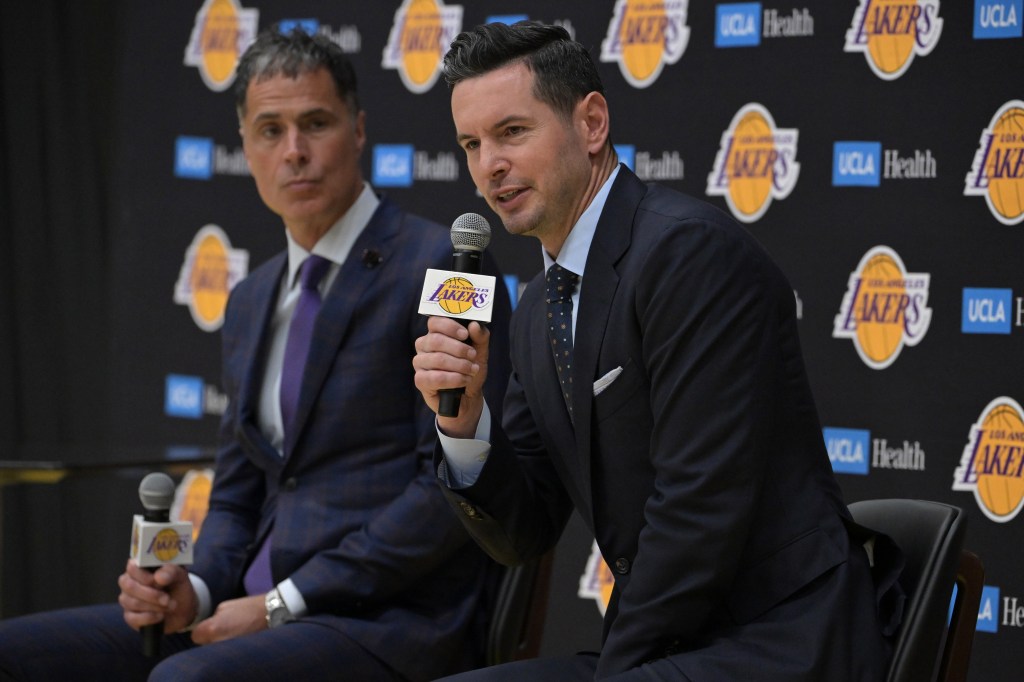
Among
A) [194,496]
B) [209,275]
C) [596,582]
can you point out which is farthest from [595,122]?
[194,496]

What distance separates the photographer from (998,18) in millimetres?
3492

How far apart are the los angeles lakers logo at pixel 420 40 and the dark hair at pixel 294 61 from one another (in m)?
1.63

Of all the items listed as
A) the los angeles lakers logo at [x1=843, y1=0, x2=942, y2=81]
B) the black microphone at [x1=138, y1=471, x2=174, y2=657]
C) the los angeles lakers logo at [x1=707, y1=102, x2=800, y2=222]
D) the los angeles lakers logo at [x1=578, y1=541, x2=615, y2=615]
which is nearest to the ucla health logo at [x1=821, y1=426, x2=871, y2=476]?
the los angeles lakers logo at [x1=707, y1=102, x2=800, y2=222]

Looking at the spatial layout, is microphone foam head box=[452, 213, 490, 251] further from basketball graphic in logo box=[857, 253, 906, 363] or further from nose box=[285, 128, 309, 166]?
basketball graphic in logo box=[857, 253, 906, 363]

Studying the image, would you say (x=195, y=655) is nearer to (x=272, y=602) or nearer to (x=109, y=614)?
(x=272, y=602)

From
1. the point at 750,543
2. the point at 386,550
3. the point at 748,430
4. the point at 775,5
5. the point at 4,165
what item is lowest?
the point at 386,550

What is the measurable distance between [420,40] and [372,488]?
7.98 feet

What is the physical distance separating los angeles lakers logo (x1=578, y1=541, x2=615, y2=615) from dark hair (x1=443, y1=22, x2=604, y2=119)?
94.8 inches

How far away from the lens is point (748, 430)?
1.74 metres

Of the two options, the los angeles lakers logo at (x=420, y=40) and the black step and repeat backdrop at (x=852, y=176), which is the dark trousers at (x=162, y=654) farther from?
the los angeles lakers logo at (x=420, y=40)

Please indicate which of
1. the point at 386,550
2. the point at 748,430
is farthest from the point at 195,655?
the point at 748,430

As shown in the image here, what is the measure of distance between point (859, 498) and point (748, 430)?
214 cm

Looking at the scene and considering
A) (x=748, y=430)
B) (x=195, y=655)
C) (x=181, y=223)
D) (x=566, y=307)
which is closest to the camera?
(x=748, y=430)

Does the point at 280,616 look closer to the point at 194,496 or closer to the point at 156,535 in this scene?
the point at 156,535
